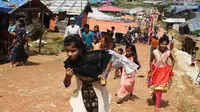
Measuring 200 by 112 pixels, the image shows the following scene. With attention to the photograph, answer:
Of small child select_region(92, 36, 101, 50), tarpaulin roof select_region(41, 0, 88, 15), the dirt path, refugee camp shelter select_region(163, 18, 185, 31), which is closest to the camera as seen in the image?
the dirt path

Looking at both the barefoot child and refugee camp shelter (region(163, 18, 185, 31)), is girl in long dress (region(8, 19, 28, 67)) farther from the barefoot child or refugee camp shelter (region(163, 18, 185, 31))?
refugee camp shelter (region(163, 18, 185, 31))

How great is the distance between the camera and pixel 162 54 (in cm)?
596

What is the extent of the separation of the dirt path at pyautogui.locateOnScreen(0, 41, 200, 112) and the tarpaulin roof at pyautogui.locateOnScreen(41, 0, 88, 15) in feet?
41.6

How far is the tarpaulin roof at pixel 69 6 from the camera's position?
23016mm

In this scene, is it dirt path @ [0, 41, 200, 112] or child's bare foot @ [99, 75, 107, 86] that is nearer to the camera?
child's bare foot @ [99, 75, 107, 86]

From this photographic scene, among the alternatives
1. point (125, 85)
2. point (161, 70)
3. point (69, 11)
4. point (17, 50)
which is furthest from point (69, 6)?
point (161, 70)

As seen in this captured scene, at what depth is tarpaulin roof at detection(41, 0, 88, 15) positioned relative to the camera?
2302 cm

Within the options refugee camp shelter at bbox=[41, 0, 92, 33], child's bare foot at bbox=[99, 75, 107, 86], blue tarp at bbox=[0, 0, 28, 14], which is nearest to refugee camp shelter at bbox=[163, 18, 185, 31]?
refugee camp shelter at bbox=[41, 0, 92, 33]

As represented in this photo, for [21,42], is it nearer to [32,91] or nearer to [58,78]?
[58,78]

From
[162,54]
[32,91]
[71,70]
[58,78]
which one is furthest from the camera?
[58,78]

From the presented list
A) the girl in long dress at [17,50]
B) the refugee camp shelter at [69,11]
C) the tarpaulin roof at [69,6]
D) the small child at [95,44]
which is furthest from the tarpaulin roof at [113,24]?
the girl in long dress at [17,50]

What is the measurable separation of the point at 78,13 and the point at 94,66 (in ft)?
64.6

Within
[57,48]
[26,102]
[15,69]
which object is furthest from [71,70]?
[57,48]

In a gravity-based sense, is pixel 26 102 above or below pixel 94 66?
below
